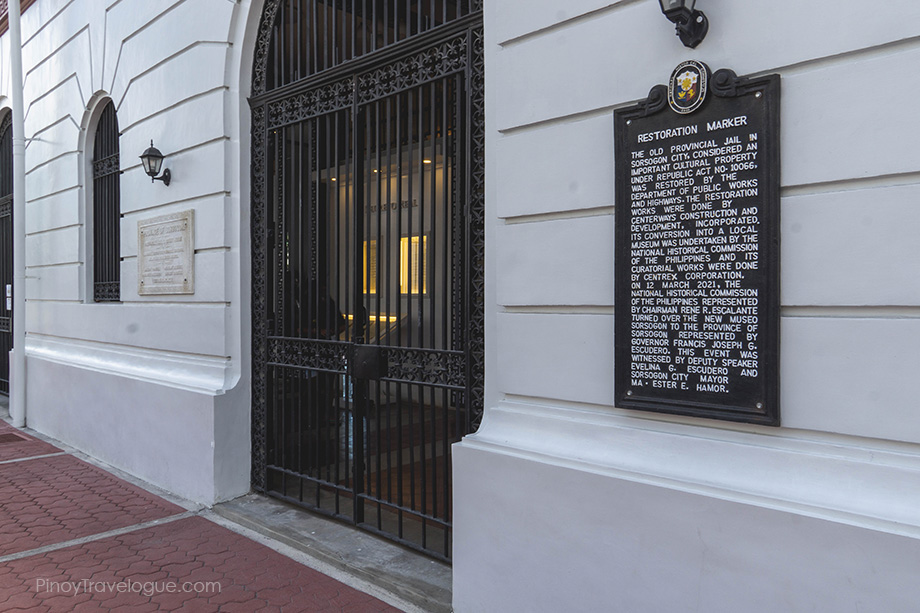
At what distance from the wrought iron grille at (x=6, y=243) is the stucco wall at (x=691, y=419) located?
1145 cm

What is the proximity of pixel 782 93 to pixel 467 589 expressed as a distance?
124 inches

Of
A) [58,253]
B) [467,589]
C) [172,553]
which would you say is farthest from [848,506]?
[58,253]

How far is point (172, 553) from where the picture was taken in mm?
5152

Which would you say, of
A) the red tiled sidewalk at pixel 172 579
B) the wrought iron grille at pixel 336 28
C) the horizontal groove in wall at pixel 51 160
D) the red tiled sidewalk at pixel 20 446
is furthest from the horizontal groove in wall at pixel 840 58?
the red tiled sidewalk at pixel 20 446

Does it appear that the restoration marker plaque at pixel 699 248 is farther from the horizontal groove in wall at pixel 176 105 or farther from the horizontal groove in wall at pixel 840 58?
the horizontal groove in wall at pixel 176 105

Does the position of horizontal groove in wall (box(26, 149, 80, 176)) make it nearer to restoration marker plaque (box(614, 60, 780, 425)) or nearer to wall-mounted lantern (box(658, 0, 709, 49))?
restoration marker plaque (box(614, 60, 780, 425))

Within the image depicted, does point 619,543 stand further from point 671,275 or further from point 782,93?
point 782,93

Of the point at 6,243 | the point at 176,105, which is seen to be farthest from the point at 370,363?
the point at 6,243

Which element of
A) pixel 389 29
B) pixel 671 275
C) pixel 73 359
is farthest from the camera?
pixel 73 359

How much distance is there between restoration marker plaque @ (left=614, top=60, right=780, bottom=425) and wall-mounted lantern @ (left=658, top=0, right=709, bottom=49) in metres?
0.13

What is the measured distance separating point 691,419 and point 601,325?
654 mm

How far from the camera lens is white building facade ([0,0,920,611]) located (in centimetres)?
272

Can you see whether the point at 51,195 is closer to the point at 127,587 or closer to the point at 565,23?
the point at 127,587

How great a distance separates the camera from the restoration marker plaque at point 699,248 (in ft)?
9.79
